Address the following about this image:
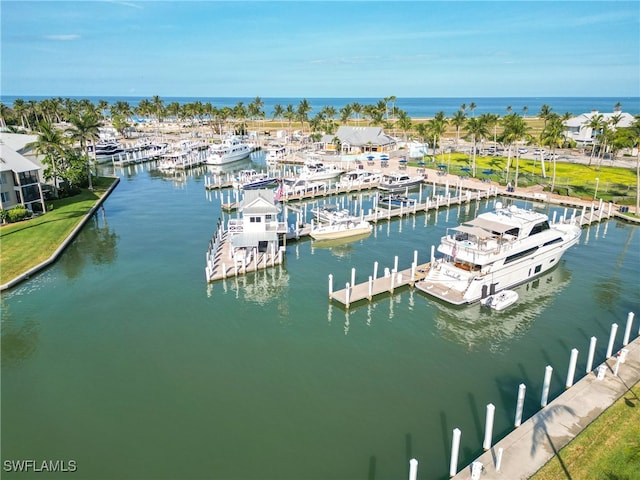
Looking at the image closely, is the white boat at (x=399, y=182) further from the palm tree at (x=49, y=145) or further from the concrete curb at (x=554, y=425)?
the concrete curb at (x=554, y=425)

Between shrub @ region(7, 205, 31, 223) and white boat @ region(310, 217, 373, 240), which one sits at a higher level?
shrub @ region(7, 205, 31, 223)

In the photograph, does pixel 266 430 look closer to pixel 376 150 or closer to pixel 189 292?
pixel 189 292

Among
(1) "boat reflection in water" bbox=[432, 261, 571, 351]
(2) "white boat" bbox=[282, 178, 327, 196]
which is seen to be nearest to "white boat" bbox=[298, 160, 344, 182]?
(2) "white boat" bbox=[282, 178, 327, 196]

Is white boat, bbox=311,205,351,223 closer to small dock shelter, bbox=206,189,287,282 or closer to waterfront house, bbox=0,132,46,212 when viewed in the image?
small dock shelter, bbox=206,189,287,282

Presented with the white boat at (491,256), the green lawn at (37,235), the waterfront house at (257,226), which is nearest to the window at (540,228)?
the white boat at (491,256)

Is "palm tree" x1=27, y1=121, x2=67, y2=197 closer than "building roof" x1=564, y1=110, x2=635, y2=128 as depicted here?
Yes

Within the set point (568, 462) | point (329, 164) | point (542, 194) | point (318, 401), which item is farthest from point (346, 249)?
point (329, 164)
